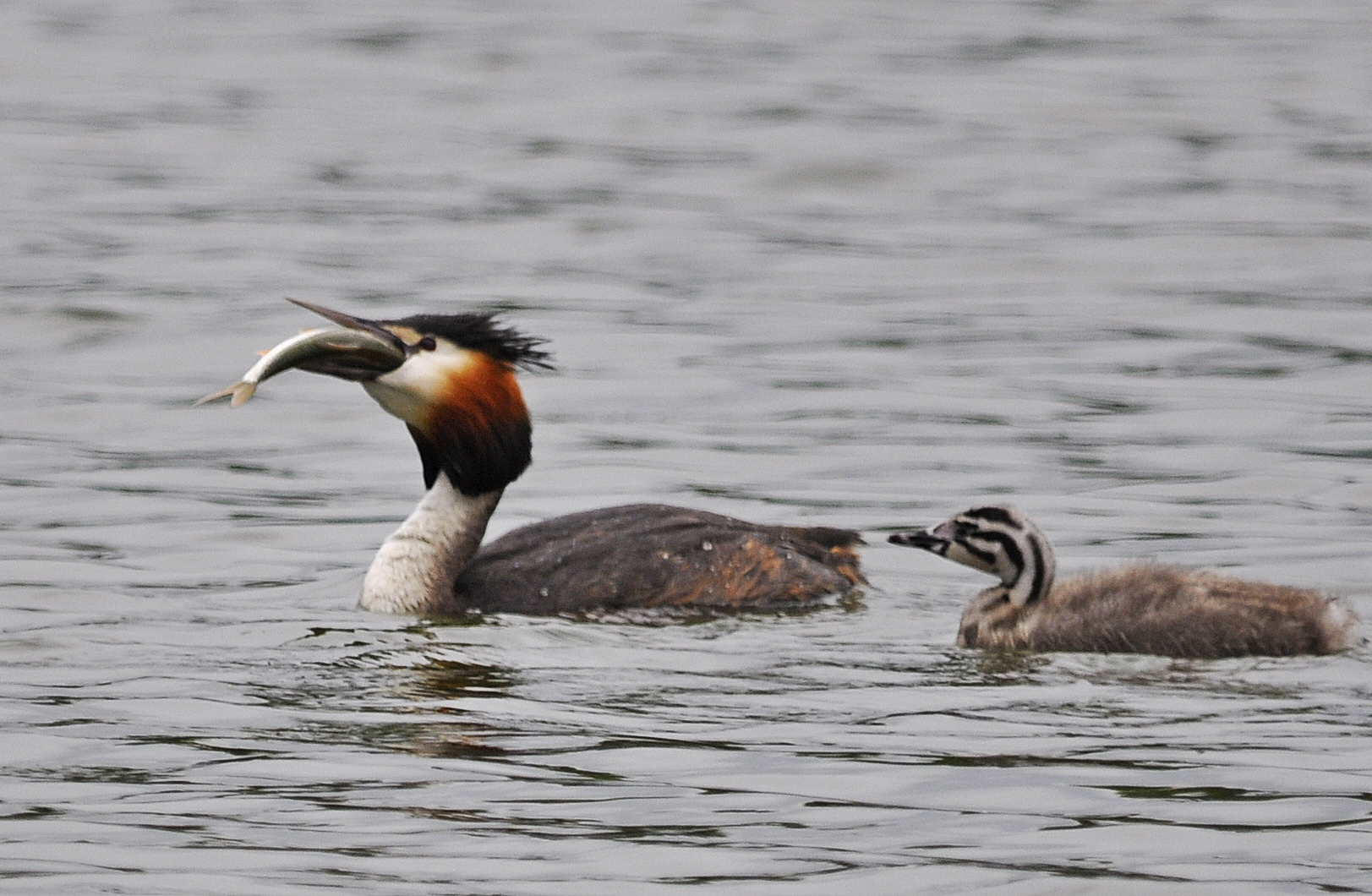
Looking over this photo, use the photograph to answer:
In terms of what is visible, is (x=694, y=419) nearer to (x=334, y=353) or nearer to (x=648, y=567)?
(x=648, y=567)

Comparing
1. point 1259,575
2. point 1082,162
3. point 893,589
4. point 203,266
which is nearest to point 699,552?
point 893,589

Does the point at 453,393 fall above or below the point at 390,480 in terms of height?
above

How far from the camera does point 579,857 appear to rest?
705 cm

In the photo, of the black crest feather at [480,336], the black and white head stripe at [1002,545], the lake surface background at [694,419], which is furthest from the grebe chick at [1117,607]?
the black crest feather at [480,336]

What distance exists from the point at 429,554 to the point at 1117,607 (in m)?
2.63

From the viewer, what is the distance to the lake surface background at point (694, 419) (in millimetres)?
7395

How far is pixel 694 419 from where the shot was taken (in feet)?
47.6

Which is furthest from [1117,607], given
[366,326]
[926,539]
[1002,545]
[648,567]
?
[366,326]

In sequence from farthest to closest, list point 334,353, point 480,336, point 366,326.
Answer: point 480,336, point 366,326, point 334,353

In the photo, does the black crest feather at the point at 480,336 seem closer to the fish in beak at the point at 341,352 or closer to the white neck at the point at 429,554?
the fish in beak at the point at 341,352

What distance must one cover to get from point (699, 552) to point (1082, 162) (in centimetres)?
1348

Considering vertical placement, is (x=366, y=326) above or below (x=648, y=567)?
above

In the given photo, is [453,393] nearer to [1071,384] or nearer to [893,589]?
[893,589]

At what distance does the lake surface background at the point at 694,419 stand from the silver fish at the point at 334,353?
91 cm
